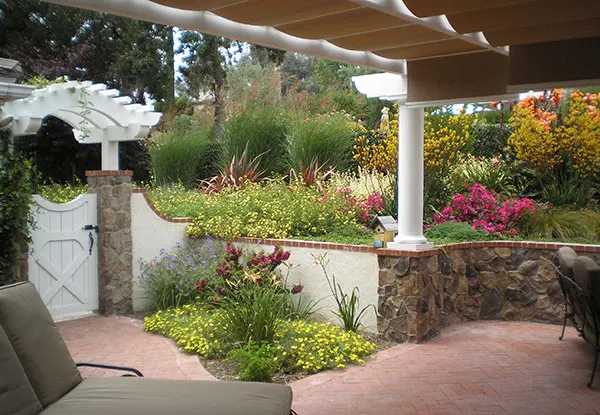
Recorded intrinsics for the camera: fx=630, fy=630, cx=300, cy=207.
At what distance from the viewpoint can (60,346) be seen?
361 cm

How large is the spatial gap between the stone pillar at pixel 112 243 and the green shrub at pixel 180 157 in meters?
3.92

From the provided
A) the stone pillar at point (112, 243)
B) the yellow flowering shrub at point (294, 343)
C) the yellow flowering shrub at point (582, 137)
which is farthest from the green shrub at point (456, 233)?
the stone pillar at point (112, 243)

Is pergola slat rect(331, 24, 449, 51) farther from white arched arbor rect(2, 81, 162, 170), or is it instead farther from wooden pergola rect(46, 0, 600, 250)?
white arched arbor rect(2, 81, 162, 170)

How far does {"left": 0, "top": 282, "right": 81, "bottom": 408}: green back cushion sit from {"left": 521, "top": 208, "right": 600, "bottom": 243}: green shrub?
6.42 metres

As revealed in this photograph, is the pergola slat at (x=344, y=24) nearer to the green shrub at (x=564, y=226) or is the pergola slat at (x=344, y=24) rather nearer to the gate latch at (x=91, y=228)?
the gate latch at (x=91, y=228)

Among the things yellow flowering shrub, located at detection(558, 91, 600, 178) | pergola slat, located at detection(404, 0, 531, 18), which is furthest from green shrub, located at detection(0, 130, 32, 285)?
yellow flowering shrub, located at detection(558, 91, 600, 178)

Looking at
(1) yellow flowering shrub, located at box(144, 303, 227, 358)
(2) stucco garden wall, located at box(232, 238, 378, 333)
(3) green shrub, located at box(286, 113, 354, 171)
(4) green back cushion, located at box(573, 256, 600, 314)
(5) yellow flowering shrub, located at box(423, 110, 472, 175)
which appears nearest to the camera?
(4) green back cushion, located at box(573, 256, 600, 314)

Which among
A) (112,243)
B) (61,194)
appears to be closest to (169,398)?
(112,243)

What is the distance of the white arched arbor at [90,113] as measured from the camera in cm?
740

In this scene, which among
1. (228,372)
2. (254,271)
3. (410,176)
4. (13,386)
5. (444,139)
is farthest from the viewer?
(444,139)

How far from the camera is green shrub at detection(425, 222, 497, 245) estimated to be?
802cm

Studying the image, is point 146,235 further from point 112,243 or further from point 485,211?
point 485,211

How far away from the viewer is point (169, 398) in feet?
11.3

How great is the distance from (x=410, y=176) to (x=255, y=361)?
2.81m
